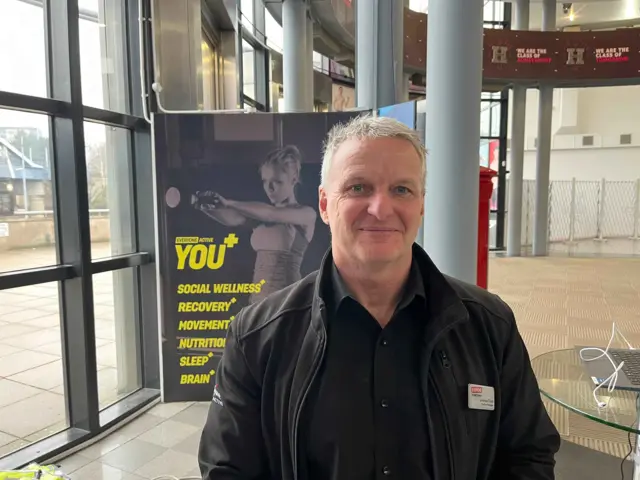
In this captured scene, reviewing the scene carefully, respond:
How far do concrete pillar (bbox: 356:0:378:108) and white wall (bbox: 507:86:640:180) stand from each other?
500 inches

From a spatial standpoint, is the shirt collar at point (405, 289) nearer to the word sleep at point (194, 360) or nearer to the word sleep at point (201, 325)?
the word sleep at point (201, 325)

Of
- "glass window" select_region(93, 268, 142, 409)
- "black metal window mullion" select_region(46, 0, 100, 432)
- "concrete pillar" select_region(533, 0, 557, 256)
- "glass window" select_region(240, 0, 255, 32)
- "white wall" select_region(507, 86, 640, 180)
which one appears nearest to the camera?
"black metal window mullion" select_region(46, 0, 100, 432)

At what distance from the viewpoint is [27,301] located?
3119 millimetres

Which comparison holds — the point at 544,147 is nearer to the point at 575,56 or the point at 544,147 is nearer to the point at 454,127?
the point at 575,56

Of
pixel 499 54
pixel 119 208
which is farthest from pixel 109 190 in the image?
pixel 499 54

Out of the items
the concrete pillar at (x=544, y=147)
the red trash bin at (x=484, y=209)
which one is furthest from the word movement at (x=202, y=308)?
the concrete pillar at (x=544, y=147)

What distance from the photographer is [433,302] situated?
114cm

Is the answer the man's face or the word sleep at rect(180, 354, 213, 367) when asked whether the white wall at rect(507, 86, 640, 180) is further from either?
the man's face

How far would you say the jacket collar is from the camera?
1.11 metres

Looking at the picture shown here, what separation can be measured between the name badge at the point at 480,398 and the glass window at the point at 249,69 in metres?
5.11

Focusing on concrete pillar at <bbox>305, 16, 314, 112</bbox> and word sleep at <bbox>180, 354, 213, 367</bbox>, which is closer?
word sleep at <bbox>180, 354, 213, 367</bbox>

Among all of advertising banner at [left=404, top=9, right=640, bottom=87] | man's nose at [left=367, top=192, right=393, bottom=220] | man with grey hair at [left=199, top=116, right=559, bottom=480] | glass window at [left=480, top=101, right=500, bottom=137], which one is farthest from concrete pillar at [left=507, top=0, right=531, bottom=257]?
man's nose at [left=367, top=192, right=393, bottom=220]

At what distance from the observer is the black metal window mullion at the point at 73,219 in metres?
2.84

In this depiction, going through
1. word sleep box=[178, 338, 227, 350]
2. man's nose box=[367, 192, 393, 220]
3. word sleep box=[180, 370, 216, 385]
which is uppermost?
man's nose box=[367, 192, 393, 220]
